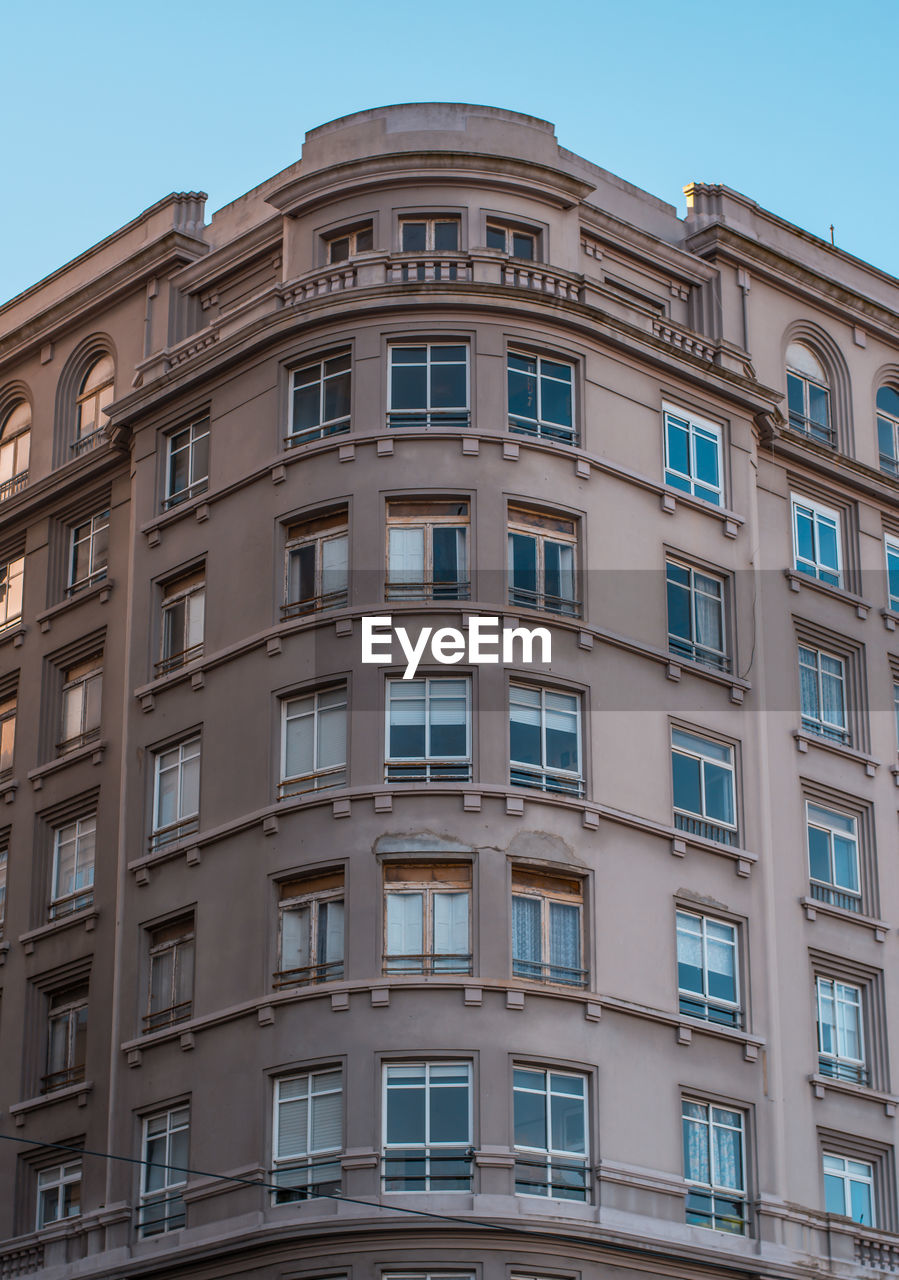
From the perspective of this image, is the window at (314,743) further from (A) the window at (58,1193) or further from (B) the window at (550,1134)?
(A) the window at (58,1193)

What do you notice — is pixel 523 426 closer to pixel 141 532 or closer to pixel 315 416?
pixel 315 416

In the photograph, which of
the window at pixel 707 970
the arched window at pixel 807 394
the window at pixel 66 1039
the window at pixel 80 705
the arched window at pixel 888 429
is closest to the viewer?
the window at pixel 707 970

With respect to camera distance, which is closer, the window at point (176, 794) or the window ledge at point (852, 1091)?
the window ledge at point (852, 1091)

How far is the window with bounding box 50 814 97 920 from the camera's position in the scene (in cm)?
4516

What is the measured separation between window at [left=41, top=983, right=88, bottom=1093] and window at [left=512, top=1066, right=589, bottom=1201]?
9.66 m

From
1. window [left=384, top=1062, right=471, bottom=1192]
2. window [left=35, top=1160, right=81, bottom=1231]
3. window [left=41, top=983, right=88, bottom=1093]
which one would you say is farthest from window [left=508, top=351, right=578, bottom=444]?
window [left=35, top=1160, right=81, bottom=1231]

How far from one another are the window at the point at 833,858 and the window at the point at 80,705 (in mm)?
13835

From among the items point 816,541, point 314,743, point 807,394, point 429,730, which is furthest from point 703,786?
point 807,394

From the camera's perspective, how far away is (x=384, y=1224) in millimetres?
36312

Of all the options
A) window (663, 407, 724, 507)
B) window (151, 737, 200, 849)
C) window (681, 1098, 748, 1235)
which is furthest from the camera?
window (663, 407, 724, 507)

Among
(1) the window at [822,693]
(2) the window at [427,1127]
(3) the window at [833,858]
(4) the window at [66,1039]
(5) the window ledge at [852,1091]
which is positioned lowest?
(2) the window at [427,1127]

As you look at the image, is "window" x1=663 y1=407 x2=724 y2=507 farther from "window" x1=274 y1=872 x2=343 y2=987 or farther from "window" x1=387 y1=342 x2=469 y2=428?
"window" x1=274 y1=872 x2=343 y2=987

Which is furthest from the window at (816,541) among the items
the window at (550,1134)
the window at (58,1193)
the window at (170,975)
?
the window at (58,1193)

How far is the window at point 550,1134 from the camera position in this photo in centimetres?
3738
